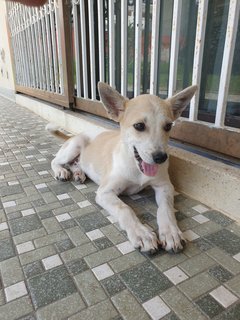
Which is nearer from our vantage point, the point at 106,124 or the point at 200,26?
the point at 200,26

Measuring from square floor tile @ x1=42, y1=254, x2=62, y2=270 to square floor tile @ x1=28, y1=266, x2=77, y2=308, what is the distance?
0.02m

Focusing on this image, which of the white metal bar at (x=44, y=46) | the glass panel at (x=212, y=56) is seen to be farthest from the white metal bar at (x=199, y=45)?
the white metal bar at (x=44, y=46)

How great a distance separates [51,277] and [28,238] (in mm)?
254

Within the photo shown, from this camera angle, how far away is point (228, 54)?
4.01ft

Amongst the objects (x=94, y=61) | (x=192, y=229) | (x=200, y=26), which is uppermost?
(x=200, y=26)

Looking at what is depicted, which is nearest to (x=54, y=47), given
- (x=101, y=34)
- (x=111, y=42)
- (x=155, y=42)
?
(x=101, y=34)

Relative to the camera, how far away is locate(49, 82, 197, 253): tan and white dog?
1.04 meters

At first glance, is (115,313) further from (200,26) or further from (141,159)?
(200,26)

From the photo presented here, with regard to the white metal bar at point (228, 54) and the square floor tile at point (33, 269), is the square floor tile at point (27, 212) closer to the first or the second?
the square floor tile at point (33, 269)

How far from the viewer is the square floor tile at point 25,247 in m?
0.99

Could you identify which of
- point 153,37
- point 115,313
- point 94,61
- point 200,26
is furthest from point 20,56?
point 115,313

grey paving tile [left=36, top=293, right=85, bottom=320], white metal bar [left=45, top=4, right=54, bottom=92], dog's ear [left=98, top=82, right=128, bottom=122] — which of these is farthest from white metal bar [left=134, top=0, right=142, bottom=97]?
white metal bar [left=45, top=4, right=54, bottom=92]

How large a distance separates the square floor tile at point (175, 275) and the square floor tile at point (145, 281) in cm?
2

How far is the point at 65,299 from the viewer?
0.78 m
